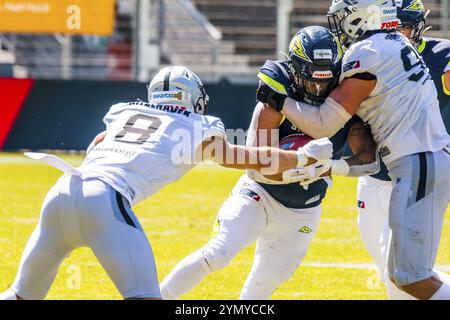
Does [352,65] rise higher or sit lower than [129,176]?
higher

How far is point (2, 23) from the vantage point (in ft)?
50.7

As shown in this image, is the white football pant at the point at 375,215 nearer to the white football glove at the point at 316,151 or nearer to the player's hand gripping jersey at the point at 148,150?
the white football glove at the point at 316,151

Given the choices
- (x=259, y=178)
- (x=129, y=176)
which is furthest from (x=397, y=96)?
(x=129, y=176)

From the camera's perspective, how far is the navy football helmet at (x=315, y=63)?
4898mm

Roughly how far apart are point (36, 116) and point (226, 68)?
4.60 m

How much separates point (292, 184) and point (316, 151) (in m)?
0.67

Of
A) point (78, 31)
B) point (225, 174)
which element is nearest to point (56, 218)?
point (225, 174)

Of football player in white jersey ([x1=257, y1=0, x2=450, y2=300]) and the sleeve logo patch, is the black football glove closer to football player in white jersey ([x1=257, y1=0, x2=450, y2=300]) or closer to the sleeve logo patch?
football player in white jersey ([x1=257, y1=0, x2=450, y2=300])

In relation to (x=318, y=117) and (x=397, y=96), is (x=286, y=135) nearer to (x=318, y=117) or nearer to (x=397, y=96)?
(x=318, y=117)

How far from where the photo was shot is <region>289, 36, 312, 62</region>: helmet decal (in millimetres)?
4910

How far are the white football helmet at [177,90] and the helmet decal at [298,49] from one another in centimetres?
57

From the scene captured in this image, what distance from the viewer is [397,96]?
187 inches

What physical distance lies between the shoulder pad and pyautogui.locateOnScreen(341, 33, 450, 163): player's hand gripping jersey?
35cm
